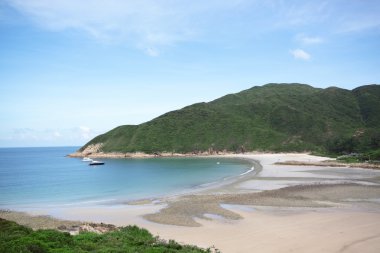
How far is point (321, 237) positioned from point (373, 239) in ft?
8.22

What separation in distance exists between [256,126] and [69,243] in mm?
144175

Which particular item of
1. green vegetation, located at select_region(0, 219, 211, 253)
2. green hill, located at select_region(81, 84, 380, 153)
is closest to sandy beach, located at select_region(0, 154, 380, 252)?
green vegetation, located at select_region(0, 219, 211, 253)

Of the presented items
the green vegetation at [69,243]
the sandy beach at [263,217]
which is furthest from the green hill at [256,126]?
the green vegetation at [69,243]

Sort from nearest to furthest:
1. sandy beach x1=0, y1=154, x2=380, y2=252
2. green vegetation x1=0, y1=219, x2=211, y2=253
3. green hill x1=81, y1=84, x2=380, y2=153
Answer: green vegetation x1=0, y1=219, x2=211, y2=253 < sandy beach x1=0, y1=154, x2=380, y2=252 < green hill x1=81, y1=84, x2=380, y2=153

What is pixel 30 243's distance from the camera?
12094 mm

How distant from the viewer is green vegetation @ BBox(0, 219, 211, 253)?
1195cm

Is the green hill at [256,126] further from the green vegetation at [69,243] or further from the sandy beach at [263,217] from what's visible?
the green vegetation at [69,243]

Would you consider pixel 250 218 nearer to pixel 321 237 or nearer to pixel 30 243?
pixel 321 237

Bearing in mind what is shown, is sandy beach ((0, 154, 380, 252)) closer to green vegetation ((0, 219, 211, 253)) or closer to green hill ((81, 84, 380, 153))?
green vegetation ((0, 219, 211, 253))

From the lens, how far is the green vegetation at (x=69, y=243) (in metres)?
12.0

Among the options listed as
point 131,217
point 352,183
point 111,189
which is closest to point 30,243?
point 131,217

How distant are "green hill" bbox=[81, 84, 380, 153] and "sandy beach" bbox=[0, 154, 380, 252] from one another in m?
95.4

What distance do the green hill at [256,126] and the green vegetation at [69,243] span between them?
116m

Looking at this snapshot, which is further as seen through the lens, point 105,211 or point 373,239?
point 105,211
